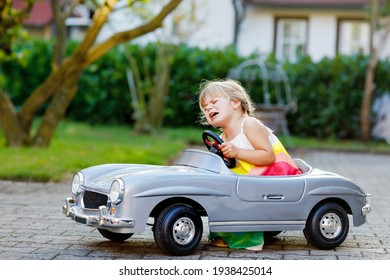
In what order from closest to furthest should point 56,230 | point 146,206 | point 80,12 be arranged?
point 146,206 < point 56,230 < point 80,12

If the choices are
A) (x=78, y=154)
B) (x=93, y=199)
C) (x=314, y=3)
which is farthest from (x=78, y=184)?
(x=314, y=3)

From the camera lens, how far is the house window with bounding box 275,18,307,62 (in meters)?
24.3

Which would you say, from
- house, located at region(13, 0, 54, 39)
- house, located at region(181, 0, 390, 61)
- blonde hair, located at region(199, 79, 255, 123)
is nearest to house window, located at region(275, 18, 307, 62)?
house, located at region(181, 0, 390, 61)

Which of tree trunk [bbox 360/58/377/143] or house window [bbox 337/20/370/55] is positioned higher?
house window [bbox 337/20/370/55]

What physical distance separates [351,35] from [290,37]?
5.29ft

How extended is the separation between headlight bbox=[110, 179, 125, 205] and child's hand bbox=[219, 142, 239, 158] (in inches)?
32.7

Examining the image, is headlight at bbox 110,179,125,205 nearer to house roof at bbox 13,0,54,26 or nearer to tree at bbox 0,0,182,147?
tree at bbox 0,0,182,147

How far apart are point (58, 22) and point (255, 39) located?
11.1 m

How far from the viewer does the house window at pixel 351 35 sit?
79.3 feet

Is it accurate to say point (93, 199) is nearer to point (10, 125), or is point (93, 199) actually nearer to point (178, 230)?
point (178, 230)

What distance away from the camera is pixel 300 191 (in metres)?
6.07

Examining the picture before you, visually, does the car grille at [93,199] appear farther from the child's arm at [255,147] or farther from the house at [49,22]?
the house at [49,22]
